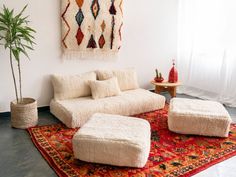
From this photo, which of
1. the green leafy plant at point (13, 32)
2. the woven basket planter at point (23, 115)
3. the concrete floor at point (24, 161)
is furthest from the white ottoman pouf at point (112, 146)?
the green leafy plant at point (13, 32)

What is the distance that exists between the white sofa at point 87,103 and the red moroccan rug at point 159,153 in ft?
0.65

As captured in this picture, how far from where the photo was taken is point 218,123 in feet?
9.86

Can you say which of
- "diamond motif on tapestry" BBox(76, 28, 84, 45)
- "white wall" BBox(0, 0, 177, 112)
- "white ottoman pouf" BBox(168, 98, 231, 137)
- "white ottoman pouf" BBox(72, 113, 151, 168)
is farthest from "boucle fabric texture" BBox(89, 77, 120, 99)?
"white ottoman pouf" BBox(72, 113, 151, 168)

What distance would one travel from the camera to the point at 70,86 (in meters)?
3.66

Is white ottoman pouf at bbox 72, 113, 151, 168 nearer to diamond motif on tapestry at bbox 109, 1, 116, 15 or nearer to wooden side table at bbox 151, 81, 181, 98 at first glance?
wooden side table at bbox 151, 81, 181, 98

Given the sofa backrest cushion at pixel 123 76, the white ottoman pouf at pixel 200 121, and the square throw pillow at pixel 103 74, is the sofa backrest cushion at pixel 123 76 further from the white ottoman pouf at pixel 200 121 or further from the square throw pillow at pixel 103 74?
the white ottoman pouf at pixel 200 121

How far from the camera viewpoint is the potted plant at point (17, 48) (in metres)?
3.01

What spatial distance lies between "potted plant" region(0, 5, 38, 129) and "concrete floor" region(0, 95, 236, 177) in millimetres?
188

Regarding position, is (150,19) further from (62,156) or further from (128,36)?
(62,156)

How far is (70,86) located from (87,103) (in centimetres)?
40

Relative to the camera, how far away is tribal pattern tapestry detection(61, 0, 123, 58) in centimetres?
371

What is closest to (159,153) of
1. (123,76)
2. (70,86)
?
(70,86)

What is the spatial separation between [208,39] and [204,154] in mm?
2647

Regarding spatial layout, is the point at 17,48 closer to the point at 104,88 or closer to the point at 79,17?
the point at 79,17
